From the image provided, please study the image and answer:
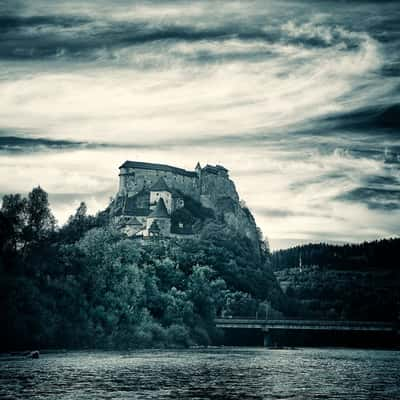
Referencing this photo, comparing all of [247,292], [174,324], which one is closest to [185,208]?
[247,292]

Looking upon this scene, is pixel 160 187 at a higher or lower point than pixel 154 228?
higher

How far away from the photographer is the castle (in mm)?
173125

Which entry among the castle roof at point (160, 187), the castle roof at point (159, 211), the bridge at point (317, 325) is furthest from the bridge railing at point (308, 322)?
the castle roof at point (160, 187)

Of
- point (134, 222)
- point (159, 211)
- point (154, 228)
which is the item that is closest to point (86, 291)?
point (154, 228)

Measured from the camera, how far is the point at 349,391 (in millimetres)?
50812

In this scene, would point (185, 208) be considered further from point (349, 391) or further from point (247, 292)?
point (349, 391)

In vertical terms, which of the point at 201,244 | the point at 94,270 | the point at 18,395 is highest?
the point at 201,244

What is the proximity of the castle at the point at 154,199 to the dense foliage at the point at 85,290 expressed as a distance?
51.9 m

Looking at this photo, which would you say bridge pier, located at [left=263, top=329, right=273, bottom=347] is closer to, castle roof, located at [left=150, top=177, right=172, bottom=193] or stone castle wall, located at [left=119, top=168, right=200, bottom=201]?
castle roof, located at [left=150, top=177, right=172, bottom=193]

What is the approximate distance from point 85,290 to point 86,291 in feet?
0.57

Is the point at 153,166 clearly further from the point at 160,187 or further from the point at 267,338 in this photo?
the point at 267,338

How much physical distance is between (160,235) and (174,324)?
66885 millimetres

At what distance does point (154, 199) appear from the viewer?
180 metres

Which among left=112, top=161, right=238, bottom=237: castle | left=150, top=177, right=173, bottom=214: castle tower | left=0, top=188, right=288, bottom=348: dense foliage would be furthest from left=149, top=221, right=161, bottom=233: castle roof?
left=0, top=188, right=288, bottom=348: dense foliage
